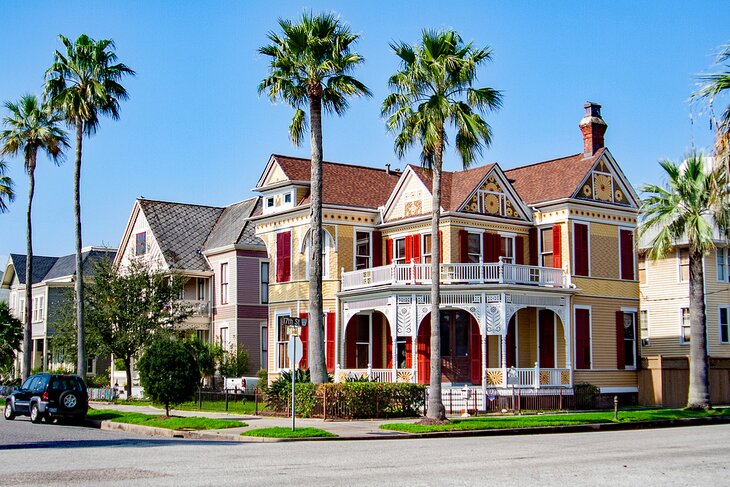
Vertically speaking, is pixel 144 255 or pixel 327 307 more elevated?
pixel 144 255

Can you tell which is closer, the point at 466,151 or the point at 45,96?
the point at 466,151

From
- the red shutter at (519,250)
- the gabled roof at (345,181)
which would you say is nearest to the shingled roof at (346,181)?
the gabled roof at (345,181)

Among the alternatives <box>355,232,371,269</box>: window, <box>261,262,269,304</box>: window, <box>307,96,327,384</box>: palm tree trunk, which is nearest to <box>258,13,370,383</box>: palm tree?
<box>307,96,327,384</box>: palm tree trunk

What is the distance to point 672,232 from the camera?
3828 cm

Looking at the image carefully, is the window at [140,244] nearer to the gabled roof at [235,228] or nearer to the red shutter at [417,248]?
the gabled roof at [235,228]

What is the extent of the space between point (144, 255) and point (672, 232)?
100 feet

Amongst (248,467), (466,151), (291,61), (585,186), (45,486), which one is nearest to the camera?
(45,486)

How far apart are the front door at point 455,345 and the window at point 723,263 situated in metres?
19.1

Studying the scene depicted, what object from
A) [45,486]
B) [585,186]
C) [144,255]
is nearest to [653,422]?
[585,186]

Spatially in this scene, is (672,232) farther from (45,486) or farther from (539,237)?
(45,486)

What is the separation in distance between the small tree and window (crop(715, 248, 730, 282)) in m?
31.9

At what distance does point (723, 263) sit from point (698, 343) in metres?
15.9

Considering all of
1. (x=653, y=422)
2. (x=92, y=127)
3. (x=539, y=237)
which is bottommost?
(x=653, y=422)

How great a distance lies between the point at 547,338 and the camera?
40781 millimetres
